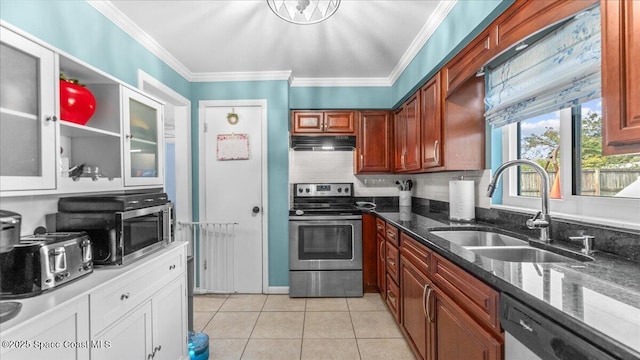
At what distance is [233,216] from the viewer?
3.29 metres

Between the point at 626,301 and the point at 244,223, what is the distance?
9.85 ft

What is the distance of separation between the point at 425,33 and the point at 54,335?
8.90 feet

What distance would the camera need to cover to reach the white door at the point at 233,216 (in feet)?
10.8

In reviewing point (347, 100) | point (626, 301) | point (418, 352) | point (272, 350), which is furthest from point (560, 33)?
point (272, 350)

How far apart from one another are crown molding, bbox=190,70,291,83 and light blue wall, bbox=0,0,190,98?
65cm

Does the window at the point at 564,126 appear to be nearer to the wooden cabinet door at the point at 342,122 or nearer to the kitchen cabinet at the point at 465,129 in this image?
the kitchen cabinet at the point at 465,129

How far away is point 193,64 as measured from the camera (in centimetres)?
305

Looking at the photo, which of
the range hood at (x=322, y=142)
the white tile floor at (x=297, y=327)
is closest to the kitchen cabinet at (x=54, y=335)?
the white tile floor at (x=297, y=327)

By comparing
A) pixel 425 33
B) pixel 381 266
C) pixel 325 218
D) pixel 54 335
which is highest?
pixel 425 33

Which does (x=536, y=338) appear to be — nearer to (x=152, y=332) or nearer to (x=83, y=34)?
(x=152, y=332)

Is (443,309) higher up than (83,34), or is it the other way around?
(83,34)

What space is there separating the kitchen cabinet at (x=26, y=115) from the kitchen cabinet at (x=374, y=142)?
279 cm

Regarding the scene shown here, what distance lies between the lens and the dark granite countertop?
65 cm

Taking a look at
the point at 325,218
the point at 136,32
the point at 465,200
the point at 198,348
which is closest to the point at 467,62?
the point at 465,200
